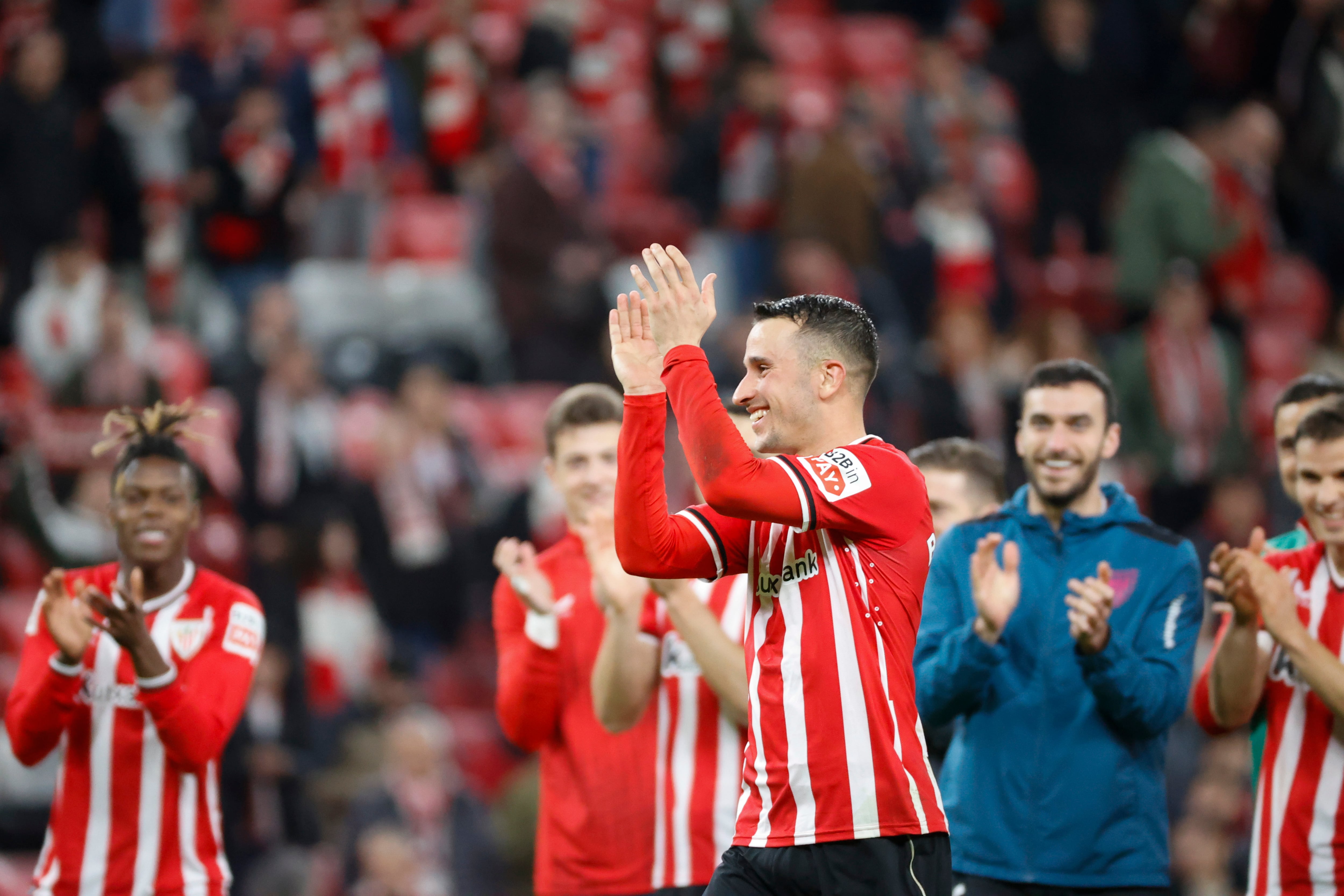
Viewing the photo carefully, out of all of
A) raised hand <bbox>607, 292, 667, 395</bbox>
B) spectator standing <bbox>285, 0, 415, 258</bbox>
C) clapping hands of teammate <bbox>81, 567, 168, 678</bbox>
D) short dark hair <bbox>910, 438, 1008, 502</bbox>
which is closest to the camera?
raised hand <bbox>607, 292, 667, 395</bbox>

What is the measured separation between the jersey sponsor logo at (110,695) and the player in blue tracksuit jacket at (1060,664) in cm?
274

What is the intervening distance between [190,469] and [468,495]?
18.7 feet

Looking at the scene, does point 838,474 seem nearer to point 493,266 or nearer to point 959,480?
point 959,480

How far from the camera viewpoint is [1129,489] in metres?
11.9

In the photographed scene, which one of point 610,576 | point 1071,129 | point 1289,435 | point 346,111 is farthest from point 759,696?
point 1071,129

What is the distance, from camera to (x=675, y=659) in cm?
546

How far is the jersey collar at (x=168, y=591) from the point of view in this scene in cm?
543

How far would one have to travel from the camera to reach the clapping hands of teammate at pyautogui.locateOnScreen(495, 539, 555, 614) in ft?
17.5

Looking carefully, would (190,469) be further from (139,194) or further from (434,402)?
(139,194)

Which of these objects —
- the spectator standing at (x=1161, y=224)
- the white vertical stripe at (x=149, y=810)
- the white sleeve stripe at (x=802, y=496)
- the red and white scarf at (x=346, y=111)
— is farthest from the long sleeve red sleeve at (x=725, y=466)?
the spectator standing at (x=1161, y=224)

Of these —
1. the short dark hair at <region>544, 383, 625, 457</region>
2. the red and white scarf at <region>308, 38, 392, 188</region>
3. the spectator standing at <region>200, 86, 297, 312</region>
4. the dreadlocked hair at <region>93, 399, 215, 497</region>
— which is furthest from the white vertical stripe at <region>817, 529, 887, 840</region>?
the red and white scarf at <region>308, 38, 392, 188</region>

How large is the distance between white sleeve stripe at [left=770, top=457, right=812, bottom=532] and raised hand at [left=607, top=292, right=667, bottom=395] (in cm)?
39

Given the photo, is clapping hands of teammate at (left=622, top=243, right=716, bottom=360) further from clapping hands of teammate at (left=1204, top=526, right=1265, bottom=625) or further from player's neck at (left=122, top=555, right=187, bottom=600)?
player's neck at (left=122, top=555, right=187, bottom=600)

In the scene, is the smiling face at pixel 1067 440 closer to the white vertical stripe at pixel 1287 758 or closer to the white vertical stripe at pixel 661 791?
the white vertical stripe at pixel 1287 758
